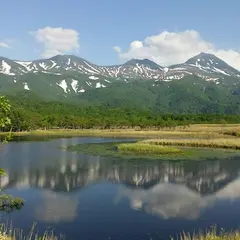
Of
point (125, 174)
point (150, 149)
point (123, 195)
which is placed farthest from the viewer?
point (150, 149)

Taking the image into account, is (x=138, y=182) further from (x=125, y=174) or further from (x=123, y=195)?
(x=123, y=195)

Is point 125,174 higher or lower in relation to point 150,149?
lower

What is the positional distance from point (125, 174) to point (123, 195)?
14269mm

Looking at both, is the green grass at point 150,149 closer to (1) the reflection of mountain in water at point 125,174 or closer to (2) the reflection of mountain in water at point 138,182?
(2) the reflection of mountain in water at point 138,182

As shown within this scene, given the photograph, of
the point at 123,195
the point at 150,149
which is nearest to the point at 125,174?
the point at 123,195

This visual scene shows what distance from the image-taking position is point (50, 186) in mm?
52000

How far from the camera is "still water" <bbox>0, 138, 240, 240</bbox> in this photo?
33.8m

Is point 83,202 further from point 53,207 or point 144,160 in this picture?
point 144,160

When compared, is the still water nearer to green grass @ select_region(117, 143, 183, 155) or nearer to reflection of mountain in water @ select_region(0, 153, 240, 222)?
reflection of mountain in water @ select_region(0, 153, 240, 222)

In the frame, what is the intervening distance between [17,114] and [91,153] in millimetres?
115732

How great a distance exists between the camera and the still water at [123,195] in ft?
111

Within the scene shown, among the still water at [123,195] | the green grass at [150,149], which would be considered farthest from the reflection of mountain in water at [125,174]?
the green grass at [150,149]

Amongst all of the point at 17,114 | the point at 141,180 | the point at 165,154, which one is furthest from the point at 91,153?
the point at 17,114

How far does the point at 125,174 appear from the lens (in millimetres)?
60688
